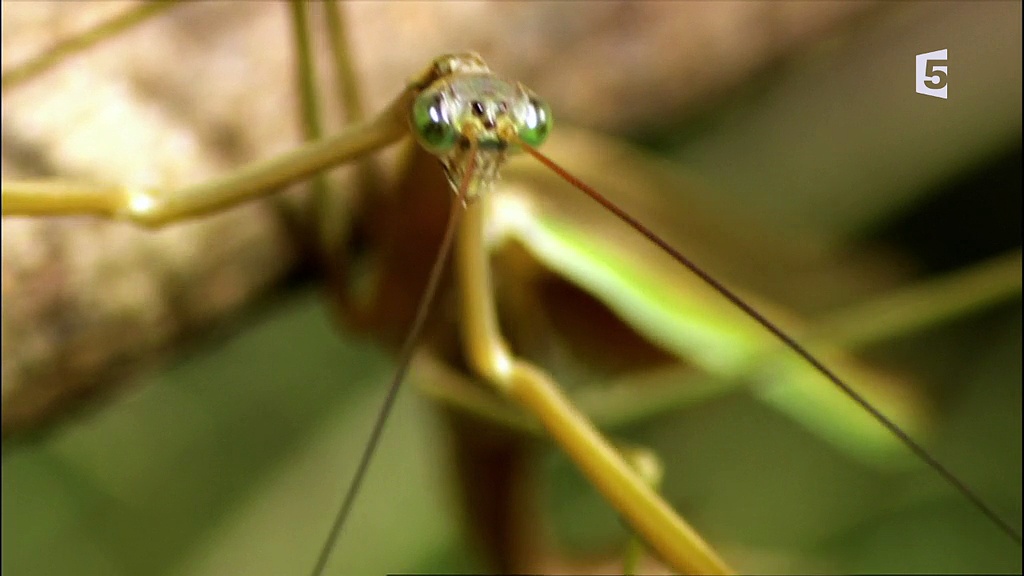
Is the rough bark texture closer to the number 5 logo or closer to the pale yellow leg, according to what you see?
the pale yellow leg

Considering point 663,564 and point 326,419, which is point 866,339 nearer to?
point 663,564

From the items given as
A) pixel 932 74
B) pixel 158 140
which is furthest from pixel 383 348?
pixel 932 74

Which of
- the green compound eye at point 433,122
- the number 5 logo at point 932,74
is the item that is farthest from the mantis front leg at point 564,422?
the number 5 logo at point 932,74

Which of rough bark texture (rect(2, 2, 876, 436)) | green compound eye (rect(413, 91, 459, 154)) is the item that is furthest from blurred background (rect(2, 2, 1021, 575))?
green compound eye (rect(413, 91, 459, 154))

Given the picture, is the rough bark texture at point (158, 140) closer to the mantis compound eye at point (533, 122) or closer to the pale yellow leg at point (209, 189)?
the pale yellow leg at point (209, 189)

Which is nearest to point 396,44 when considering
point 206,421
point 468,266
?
point 468,266

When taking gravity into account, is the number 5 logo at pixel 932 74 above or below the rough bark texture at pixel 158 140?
above
